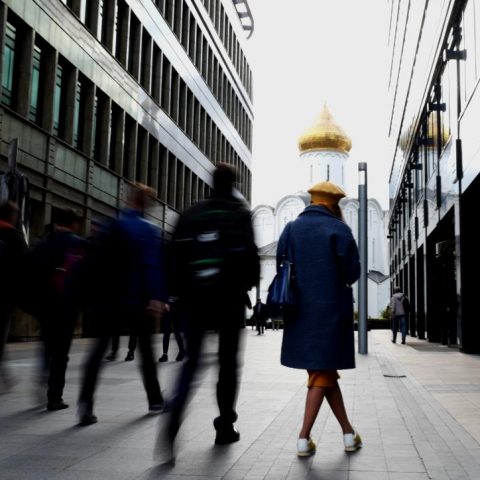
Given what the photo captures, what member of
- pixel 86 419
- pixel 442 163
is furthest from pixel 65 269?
pixel 442 163

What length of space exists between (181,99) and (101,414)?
29540mm

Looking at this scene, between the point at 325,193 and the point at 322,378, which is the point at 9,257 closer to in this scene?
the point at 325,193

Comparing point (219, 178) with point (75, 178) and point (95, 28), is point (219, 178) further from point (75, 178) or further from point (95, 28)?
point (95, 28)

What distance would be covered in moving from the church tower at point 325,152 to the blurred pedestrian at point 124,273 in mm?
79761

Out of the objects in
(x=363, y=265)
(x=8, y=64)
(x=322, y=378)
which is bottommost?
(x=322, y=378)

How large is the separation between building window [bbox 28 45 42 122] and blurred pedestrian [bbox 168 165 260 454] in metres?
16.1

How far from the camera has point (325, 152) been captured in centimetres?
8619

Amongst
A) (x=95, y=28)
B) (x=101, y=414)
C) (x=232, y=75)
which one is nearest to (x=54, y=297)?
(x=101, y=414)

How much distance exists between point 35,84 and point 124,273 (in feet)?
52.5

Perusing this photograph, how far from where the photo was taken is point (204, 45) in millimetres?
38938

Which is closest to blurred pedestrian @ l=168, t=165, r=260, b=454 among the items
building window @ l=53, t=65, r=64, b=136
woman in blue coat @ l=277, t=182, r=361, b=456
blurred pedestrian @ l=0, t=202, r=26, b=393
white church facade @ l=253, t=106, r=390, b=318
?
woman in blue coat @ l=277, t=182, r=361, b=456

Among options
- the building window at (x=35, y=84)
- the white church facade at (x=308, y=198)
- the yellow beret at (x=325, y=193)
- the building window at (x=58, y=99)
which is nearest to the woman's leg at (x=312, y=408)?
the yellow beret at (x=325, y=193)

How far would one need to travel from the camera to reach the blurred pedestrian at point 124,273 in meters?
5.55

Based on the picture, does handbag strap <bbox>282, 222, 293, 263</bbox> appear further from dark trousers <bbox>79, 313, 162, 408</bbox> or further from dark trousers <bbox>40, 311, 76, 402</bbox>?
dark trousers <bbox>40, 311, 76, 402</bbox>
